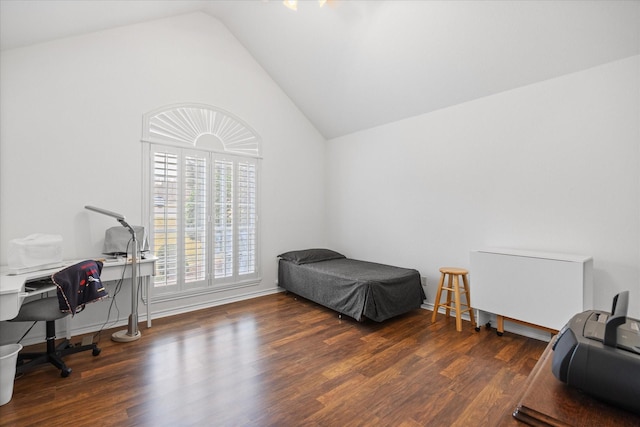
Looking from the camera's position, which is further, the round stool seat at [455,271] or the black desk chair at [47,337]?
the round stool seat at [455,271]

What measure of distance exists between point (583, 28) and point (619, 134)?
0.92 m

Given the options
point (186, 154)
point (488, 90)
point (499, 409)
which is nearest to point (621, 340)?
point (499, 409)

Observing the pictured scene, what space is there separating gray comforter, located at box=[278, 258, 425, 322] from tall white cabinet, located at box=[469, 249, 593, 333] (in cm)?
71

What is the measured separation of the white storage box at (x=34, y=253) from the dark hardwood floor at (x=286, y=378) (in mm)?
815

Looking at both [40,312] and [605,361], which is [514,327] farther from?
[40,312]

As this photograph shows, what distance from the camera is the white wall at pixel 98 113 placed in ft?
8.97

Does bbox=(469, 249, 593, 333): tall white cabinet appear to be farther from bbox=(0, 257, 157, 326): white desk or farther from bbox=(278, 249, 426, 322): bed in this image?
bbox=(0, 257, 157, 326): white desk

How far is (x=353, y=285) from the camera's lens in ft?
10.7


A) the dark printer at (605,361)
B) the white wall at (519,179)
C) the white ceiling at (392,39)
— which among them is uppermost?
the white ceiling at (392,39)

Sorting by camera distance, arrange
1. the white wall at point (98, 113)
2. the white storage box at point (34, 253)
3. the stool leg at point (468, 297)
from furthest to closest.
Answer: the stool leg at point (468, 297) → the white wall at point (98, 113) → the white storage box at point (34, 253)

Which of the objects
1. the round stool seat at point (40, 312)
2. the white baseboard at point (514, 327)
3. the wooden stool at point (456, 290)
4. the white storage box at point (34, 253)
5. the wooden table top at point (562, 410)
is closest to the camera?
the wooden table top at point (562, 410)

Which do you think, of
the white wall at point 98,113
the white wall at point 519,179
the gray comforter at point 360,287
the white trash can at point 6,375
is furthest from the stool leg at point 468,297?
the white trash can at point 6,375

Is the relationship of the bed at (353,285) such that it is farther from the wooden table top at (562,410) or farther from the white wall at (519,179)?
the wooden table top at (562,410)

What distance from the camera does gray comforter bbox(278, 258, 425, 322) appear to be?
3.16 meters
